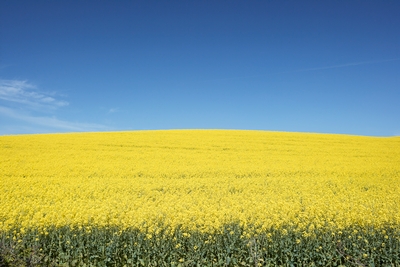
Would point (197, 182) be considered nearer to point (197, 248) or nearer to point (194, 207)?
point (194, 207)

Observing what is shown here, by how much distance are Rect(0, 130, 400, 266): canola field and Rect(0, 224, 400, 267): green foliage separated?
3 cm

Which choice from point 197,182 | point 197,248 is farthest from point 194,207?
point 197,182

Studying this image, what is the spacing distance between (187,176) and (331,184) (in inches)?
285

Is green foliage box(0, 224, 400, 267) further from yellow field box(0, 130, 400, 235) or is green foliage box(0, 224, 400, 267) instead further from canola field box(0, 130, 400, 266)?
yellow field box(0, 130, 400, 235)

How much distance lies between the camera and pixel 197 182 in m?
14.9

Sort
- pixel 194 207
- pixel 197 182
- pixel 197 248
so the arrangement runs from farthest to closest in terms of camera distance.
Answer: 1. pixel 197 182
2. pixel 194 207
3. pixel 197 248

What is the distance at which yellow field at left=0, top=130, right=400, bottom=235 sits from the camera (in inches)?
367

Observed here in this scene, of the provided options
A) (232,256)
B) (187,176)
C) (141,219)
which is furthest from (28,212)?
(187,176)

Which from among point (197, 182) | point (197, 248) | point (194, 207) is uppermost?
point (197, 182)

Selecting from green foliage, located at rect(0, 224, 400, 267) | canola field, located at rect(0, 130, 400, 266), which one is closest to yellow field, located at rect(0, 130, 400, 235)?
canola field, located at rect(0, 130, 400, 266)

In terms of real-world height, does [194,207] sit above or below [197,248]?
above

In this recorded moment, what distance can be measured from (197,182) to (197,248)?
683 centimetres

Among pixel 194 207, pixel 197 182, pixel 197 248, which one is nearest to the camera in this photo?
pixel 197 248

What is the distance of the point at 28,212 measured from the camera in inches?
396
